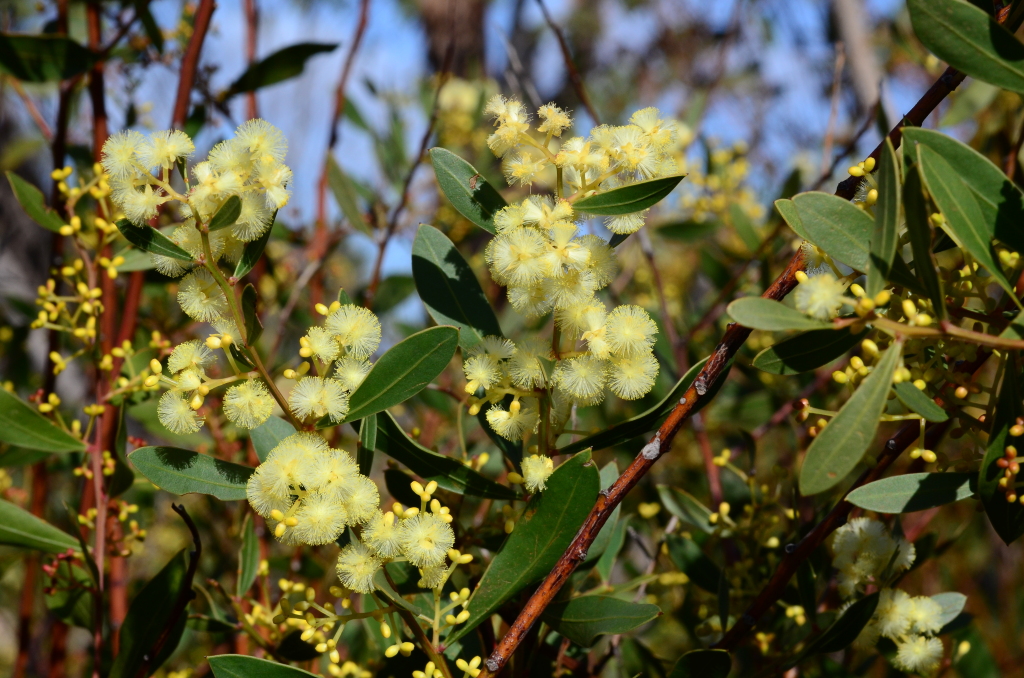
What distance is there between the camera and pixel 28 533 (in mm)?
1010

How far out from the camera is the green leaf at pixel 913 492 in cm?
73

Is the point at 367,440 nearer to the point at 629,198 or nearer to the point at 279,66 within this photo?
the point at 629,198

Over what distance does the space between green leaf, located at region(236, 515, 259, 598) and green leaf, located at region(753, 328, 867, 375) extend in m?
0.75

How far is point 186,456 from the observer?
74cm

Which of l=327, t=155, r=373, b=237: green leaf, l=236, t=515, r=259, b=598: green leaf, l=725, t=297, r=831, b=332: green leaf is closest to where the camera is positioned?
l=725, t=297, r=831, b=332: green leaf

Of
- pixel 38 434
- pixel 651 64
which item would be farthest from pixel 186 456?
pixel 651 64

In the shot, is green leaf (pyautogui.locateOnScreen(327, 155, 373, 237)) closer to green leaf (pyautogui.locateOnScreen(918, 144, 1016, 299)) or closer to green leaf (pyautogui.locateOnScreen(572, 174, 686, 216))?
green leaf (pyautogui.locateOnScreen(572, 174, 686, 216))

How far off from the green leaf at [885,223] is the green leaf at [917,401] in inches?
3.5

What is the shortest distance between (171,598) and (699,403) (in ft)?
2.35

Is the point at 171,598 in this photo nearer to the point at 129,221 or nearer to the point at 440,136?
the point at 129,221

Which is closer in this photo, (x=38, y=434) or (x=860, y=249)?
(x=860, y=249)

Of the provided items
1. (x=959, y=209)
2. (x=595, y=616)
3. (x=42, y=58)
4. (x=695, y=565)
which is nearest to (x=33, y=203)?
(x=42, y=58)

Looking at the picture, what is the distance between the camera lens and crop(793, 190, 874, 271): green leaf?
670 mm

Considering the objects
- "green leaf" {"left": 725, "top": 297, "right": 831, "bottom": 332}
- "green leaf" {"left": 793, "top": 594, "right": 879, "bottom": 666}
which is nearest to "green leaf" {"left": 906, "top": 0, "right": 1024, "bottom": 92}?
"green leaf" {"left": 725, "top": 297, "right": 831, "bottom": 332}
